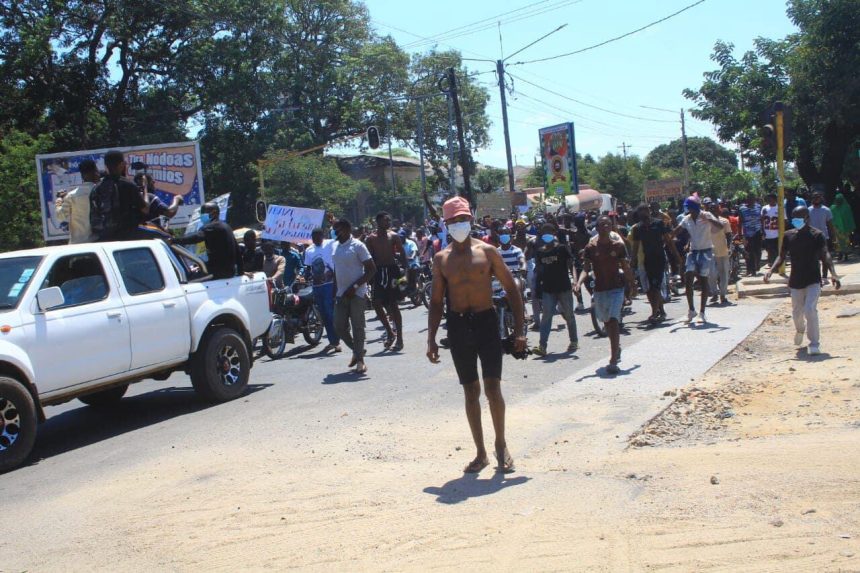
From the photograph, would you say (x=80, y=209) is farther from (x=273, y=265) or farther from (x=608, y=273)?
(x=608, y=273)

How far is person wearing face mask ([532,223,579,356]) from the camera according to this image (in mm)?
11828

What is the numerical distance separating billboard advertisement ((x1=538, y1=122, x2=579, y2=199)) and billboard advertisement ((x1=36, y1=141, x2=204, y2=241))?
17738 mm

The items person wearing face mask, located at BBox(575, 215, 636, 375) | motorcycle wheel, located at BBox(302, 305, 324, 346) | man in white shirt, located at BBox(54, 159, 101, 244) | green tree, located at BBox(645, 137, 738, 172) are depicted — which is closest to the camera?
man in white shirt, located at BBox(54, 159, 101, 244)

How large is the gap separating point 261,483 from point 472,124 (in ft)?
187

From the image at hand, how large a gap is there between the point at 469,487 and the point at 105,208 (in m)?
5.75

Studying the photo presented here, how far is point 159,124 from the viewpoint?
42.6 m

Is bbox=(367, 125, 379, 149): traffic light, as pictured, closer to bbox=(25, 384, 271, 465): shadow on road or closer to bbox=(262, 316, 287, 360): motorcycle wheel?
bbox=(262, 316, 287, 360): motorcycle wheel

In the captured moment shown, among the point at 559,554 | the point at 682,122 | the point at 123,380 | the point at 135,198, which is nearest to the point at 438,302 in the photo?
the point at 559,554

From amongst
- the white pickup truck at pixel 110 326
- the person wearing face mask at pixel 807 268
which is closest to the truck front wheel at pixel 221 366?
the white pickup truck at pixel 110 326

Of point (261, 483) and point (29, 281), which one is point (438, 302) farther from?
point (29, 281)

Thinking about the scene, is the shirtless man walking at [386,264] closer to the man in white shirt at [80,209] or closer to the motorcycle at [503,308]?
the motorcycle at [503,308]

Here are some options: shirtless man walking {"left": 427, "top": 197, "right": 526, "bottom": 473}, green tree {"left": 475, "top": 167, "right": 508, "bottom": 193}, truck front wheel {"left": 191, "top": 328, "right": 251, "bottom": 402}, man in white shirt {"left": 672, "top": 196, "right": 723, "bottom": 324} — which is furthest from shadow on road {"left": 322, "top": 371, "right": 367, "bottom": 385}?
green tree {"left": 475, "top": 167, "right": 508, "bottom": 193}

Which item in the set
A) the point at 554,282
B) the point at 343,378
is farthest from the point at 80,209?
the point at 554,282

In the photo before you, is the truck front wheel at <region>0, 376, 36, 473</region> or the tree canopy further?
the tree canopy
